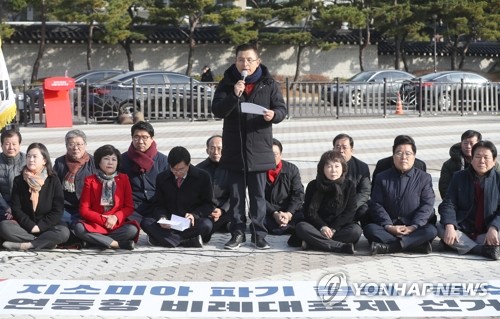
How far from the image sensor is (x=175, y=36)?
136ft

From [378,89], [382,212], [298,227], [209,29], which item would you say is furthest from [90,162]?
[209,29]

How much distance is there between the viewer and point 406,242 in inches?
335

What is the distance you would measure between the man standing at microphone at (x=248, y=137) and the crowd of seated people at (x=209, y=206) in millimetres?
249

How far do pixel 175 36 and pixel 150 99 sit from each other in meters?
18.1

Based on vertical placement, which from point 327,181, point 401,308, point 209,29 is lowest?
point 401,308

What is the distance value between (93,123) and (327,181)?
602 inches

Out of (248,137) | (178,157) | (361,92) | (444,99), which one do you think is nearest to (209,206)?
(178,157)

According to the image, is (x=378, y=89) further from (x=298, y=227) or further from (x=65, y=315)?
(x=65, y=315)

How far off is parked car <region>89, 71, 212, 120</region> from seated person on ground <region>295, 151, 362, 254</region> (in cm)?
1514

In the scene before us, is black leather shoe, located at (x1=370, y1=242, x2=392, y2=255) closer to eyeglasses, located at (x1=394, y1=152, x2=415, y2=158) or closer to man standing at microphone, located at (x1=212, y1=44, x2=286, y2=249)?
eyeglasses, located at (x1=394, y1=152, x2=415, y2=158)

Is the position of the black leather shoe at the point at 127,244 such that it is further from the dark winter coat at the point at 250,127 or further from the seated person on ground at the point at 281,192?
the seated person on ground at the point at 281,192

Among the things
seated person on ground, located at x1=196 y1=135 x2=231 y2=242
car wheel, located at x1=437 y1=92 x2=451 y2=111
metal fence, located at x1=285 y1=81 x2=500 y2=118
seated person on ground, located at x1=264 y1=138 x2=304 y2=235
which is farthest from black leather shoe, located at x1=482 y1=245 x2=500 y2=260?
car wheel, located at x1=437 y1=92 x2=451 y2=111

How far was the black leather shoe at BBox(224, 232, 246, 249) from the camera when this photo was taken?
8.76 meters

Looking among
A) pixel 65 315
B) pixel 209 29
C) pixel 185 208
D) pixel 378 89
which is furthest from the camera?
pixel 209 29
